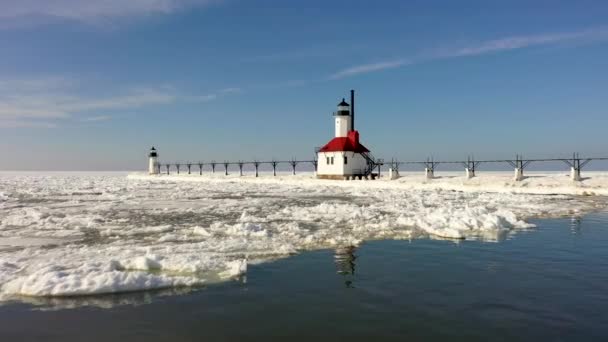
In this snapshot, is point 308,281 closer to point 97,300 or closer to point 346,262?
point 346,262

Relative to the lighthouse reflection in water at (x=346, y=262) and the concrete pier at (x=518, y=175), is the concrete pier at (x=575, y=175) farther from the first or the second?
the lighthouse reflection in water at (x=346, y=262)

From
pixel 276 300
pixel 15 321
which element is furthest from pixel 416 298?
pixel 15 321

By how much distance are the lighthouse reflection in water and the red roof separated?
39.5 m

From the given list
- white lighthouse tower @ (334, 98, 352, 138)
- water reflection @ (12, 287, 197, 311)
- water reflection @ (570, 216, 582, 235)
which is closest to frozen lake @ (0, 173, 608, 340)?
water reflection @ (12, 287, 197, 311)

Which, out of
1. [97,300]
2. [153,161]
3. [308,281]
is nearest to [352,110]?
[308,281]

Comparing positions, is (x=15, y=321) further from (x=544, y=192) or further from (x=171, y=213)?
(x=544, y=192)

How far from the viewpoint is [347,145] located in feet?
164

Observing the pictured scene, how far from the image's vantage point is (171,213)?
1933cm

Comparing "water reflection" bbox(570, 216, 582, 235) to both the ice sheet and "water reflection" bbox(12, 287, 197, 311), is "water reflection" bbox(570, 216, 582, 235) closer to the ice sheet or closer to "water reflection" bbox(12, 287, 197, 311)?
the ice sheet

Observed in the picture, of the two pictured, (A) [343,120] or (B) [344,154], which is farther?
(A) [343,120]

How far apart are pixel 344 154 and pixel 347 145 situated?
3.68ft

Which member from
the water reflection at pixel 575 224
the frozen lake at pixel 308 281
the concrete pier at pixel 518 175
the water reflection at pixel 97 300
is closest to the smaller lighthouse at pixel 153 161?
the concrete pier at pixel 518 175

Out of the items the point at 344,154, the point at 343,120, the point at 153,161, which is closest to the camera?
the point at 344,154

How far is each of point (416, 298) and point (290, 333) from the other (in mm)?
2270
